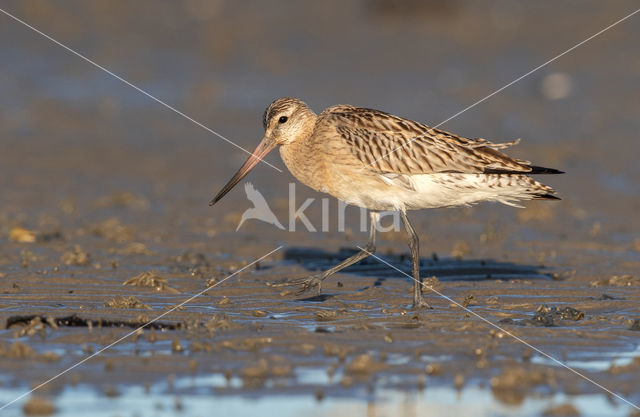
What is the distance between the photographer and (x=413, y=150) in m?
7.79

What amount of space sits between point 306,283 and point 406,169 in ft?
3.66

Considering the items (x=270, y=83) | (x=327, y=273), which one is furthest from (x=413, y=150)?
(x=270, y=83)

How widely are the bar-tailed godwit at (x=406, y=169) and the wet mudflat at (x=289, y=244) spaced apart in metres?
0.70

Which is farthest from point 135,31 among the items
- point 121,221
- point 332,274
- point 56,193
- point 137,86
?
point 332,274

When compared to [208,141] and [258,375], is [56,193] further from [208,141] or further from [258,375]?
[258,375]

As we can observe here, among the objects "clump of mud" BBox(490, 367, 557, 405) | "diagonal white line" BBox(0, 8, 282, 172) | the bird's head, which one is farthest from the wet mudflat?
the bird's head

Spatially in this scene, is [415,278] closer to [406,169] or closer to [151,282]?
[406,169]

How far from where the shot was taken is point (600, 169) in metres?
12.9

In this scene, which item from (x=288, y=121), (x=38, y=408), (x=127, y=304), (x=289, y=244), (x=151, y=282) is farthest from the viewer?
(x=289, y=244)

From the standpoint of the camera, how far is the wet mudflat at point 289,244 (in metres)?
5.61

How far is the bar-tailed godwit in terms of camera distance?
7.71 meters

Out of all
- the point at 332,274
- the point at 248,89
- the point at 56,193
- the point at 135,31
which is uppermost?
the point at 135,31

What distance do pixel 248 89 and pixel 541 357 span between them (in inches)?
424

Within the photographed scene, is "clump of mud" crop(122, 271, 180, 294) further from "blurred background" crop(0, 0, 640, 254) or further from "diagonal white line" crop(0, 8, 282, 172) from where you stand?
"diagonal white line" crop(0, 8, 282, 172)
